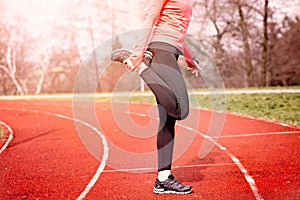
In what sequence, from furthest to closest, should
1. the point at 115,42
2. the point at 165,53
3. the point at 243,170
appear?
the point at 115,42 → the point at 243,170 → the point at 165,53

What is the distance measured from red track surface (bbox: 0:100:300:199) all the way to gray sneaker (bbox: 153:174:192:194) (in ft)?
0.25

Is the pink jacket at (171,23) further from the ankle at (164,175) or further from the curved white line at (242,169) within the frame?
the curved white line at (242,169)

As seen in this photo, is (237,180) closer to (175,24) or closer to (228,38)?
(175,24)

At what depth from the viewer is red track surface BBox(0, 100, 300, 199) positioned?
471cm

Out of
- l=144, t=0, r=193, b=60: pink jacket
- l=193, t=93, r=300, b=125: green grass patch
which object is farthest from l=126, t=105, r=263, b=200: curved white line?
l=193, t=93, r=300, b=125: green grass patch

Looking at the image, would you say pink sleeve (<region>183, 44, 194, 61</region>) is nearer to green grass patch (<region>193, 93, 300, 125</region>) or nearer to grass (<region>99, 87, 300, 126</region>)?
grass (<region>99, 87, 300, 126</region>)

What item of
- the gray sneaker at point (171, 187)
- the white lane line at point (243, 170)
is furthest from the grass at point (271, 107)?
the gray sneaker at point (171, 187)

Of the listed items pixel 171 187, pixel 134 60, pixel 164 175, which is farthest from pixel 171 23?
pixel 171 187

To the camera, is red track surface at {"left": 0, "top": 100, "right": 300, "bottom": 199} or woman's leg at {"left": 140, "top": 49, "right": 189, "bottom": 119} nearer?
woman's leg at {"left": 140, "top": 49, "right": 189, "bottom": 119}

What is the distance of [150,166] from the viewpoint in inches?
250

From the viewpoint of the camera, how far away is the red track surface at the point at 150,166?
4707 mm

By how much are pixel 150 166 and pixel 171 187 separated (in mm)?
1826

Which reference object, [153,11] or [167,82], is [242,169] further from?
[153,11]

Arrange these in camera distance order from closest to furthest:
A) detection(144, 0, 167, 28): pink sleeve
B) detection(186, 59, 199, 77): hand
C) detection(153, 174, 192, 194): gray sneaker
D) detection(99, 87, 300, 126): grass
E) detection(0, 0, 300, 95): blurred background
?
1. detection(144, 0, 167, 28): pink sleeve
2. detection(153, 174, 192, 194): gray sneaker
3. detection(186, 59, 199, 77): hand
4. detection(99, 87, 300, 126): grass
5. detection(0, 0, 300, 95): blurred background
